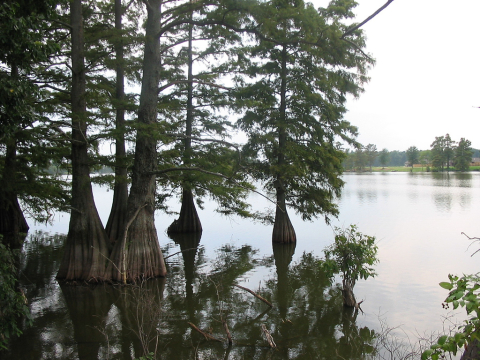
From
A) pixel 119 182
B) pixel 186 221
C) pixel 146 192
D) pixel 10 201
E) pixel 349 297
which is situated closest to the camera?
pixel 349 297

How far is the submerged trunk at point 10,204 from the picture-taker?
1006cm

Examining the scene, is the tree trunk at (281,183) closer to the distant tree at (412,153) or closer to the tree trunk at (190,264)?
the tree trunk at (190,264)

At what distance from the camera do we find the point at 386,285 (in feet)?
30.4

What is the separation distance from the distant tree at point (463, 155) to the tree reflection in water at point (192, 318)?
63438 mm

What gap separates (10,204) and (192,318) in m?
8.60

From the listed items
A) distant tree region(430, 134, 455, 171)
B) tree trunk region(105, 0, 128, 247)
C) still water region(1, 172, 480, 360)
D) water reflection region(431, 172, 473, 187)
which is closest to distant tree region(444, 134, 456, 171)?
distant tree region(430, 134, 455, 171)

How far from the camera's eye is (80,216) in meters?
9.34

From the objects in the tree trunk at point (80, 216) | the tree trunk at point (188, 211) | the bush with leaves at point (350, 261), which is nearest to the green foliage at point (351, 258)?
the bush with leaves at point (350, 261)

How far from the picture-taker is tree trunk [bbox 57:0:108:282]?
30.0ft

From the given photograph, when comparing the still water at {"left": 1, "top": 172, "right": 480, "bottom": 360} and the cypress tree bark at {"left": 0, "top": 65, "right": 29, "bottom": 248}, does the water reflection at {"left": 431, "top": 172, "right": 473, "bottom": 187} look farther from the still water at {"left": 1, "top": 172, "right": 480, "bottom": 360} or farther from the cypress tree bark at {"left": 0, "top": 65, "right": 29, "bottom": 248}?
the cypress tree bark at {"left": 0, "top": 65, "right": 29, "bottom": 248}

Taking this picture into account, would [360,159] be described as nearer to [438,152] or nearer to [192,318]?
[438,152]

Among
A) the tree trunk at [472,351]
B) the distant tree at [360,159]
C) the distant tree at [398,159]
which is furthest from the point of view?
the distant tree at [398,159]

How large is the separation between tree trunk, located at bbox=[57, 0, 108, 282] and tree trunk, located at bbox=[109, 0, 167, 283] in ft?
1.58

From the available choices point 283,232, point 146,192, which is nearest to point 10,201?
point 146,192
